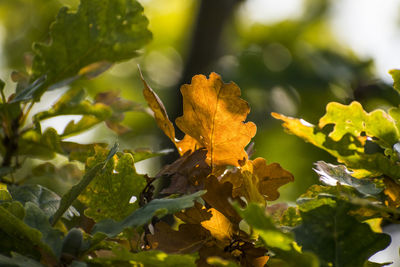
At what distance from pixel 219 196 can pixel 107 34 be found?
46 cm

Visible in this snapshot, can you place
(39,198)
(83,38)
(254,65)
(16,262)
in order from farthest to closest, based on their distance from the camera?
(254,65), (83,38), (39,198), (16,262)

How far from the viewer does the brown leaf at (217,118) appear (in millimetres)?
664

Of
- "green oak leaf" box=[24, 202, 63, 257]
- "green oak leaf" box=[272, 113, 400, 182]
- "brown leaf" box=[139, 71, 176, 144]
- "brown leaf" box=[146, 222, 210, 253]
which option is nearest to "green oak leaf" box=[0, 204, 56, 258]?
"green oak leaf" box=[24, 202, 63, 257]

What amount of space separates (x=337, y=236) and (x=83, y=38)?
23.4 inches

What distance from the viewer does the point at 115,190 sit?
65 centimetres

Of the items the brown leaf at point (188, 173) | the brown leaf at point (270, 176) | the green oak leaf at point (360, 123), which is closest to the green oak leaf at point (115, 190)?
the brown leaf at point (188, 173)

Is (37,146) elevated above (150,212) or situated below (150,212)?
below

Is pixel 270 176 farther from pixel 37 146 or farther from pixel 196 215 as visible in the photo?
pixel 37 146

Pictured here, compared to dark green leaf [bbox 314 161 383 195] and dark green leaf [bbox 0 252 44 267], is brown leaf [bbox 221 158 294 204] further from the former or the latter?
dark green leaf [bbox 0 252 44 267]

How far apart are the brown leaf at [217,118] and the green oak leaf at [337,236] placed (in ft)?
0.47

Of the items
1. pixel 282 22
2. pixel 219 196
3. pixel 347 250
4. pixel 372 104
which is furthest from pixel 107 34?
pixel 282 22

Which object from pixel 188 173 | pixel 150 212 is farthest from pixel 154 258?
pixel 188 173

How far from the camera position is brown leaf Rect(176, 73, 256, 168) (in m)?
0.66

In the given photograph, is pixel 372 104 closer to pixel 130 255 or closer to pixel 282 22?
pixel 130 255
